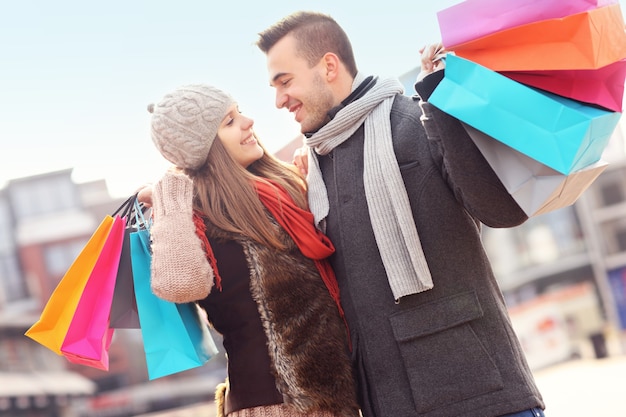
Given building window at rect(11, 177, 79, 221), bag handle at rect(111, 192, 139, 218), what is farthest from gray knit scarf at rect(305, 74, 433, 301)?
building window at rect(11, 177, 79, 221)

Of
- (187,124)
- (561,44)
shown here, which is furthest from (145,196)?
(561,44)

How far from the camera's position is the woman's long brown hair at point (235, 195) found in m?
2.62

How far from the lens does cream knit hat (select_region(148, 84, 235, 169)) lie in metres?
2.78

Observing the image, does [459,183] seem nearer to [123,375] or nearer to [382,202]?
[382,202]

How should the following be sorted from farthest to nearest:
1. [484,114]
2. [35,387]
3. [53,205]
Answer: [53,205], [35,387], [484,114]

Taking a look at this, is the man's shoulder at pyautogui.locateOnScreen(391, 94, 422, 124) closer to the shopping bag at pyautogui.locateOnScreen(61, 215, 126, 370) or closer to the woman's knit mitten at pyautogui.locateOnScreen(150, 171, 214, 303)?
the woman's knit mitten at pyautogui.locateOnScreen(150, 171, 214, 303)

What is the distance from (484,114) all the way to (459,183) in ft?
0.83

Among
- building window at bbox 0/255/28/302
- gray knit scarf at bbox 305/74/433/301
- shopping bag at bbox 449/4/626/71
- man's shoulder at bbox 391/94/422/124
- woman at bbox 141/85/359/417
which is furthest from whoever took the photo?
building window at bbox 0/255/28/302

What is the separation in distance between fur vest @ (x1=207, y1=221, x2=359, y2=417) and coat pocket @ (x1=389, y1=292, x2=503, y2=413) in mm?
239

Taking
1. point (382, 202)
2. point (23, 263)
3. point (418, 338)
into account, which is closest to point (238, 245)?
point (382, 202)

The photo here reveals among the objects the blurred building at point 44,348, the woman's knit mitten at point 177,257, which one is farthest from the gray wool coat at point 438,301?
the blurred building at point 44,348

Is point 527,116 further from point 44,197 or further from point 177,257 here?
point 44,197

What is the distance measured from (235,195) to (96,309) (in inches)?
27.2

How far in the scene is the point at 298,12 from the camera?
2.96 meters
